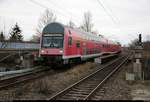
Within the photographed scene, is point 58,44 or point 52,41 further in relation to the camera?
point 52,41

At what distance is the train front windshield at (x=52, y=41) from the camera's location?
18931 mm

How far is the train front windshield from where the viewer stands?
18.9m

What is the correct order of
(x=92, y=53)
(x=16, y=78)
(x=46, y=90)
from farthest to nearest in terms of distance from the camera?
(x=92, y=53) → (x=16, y=78) → (x=46, y=90)

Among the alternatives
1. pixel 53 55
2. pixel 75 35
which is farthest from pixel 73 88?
pixel 75 35

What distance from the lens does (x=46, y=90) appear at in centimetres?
1059

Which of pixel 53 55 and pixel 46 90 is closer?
pixel 46 90

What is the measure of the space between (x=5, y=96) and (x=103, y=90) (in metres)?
4.61

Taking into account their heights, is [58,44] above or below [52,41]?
below

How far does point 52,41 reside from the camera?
63.1 feet

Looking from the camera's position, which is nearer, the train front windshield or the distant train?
the distant train

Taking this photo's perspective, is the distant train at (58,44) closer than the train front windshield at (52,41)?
Yes

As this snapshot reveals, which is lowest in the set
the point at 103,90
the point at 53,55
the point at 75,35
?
the point at 103,90

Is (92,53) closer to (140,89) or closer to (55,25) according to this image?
(55,25)

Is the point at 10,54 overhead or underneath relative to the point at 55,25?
underneath
